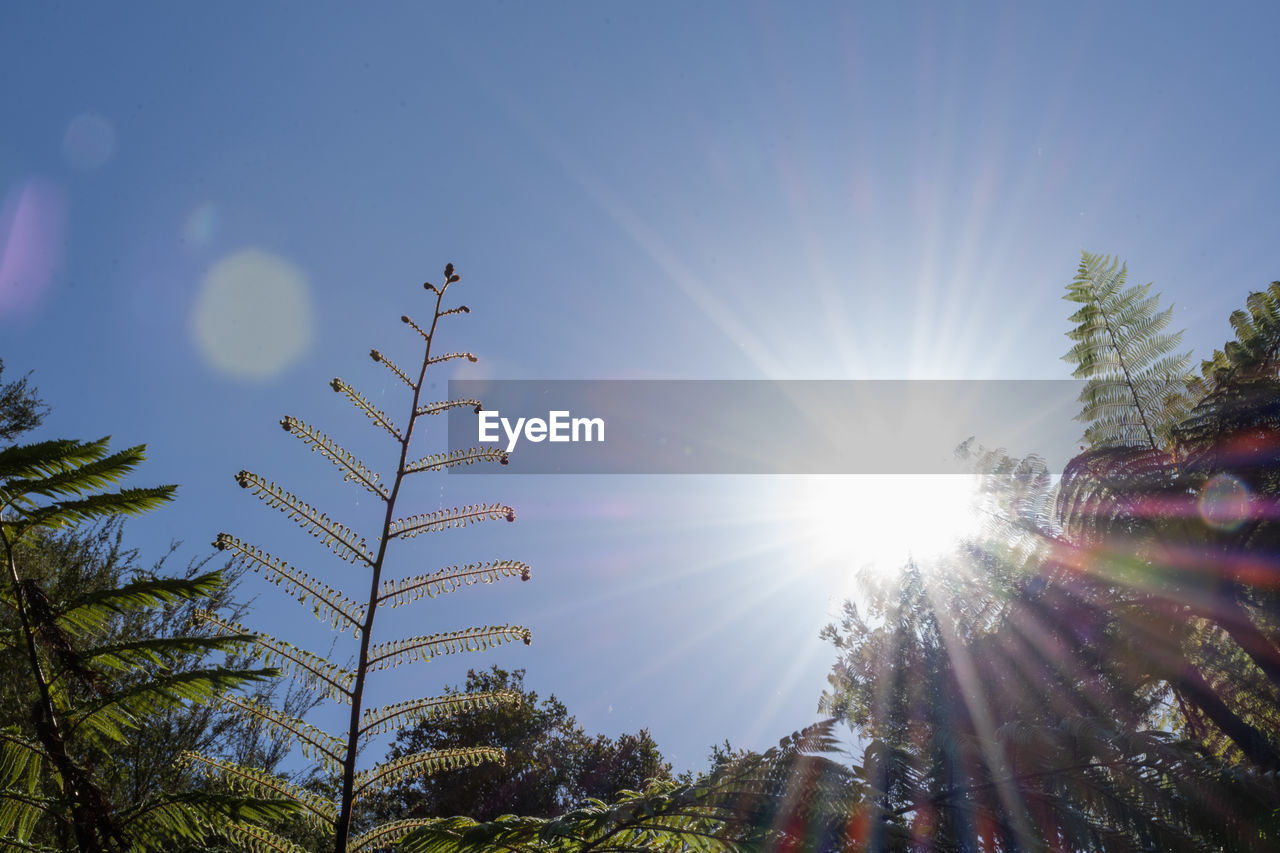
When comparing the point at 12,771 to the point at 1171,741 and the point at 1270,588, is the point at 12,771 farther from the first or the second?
the point at 1270,588

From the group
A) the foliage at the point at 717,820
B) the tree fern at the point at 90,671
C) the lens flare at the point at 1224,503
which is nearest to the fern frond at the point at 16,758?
the tree fern at the point at 90,671

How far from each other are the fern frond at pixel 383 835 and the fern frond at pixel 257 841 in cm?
19

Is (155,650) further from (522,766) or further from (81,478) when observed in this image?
(522,766)

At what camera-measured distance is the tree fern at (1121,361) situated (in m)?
7.11

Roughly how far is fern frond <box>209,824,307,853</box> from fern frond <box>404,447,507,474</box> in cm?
110

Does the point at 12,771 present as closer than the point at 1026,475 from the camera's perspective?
Yes

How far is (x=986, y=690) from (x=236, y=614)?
34.0 feet

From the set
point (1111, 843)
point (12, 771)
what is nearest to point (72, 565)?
point (12, 771)

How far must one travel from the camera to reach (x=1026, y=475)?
9.12m

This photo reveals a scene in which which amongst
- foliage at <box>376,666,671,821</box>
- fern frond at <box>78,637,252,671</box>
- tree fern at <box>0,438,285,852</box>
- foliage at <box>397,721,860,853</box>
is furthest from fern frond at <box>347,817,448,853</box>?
foliage at <box>376,666,671,821</box>

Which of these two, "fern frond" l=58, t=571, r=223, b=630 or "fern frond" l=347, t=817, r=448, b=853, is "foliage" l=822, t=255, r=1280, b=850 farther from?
"fern frond" l=58, t=571, r=223, b=630

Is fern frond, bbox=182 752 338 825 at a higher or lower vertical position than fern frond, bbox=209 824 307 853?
higher

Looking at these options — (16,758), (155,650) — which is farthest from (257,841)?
(155,650)

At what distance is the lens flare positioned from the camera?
5.79m
